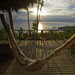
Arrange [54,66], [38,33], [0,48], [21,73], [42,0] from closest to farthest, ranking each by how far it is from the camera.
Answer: [21,73]
[54,66]
[0,48]
[38,33]
[42,0]

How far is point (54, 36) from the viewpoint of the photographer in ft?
24.6

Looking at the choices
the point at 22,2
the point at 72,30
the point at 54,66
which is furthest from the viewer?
the point at 72,30

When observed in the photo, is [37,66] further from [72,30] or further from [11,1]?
[72,30]

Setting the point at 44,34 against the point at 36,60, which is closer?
the point at 36,60

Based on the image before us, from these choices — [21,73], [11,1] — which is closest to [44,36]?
[11,1]

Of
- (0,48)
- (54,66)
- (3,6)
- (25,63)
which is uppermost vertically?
(3,6)

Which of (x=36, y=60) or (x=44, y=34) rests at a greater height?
(x=36, y=60)

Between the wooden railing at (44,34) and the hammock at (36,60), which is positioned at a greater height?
the hammock at (36,60)

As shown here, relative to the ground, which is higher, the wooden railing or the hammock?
the hammock

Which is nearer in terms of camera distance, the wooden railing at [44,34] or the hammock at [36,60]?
the hammock at [36,60]

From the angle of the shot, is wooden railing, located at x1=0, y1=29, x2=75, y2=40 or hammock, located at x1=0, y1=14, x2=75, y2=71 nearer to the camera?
hammock, located at x1=0, y1=14, x2=75, y2=71

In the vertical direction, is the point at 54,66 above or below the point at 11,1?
below

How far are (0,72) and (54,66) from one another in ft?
5.13

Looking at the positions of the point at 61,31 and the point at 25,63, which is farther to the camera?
the point at 61,31
